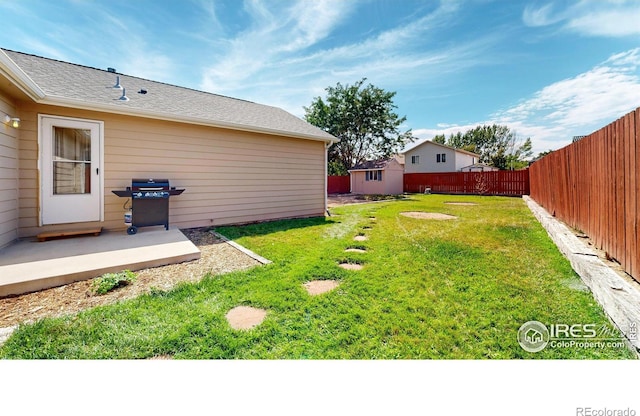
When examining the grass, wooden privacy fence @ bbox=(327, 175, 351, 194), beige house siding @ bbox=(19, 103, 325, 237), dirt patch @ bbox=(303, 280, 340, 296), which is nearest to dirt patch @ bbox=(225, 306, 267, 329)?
the grass

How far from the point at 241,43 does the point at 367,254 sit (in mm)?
5513

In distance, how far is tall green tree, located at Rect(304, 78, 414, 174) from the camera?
23.7m

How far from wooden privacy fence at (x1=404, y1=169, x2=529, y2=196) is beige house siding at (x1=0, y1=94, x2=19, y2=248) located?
20.4m

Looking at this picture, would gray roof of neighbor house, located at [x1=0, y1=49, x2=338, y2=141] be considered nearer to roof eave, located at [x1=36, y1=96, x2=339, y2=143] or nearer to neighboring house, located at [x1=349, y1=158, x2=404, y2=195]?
roof eave, located at [x1=36, y1=96, x2=339, y2=143]

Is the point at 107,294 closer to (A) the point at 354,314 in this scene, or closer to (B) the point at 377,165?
(A) the point at 354,314

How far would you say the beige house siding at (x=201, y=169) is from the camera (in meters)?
4.36

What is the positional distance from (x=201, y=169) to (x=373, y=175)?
16.2 meters

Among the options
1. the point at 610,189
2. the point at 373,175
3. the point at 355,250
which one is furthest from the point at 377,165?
the point at 610,189

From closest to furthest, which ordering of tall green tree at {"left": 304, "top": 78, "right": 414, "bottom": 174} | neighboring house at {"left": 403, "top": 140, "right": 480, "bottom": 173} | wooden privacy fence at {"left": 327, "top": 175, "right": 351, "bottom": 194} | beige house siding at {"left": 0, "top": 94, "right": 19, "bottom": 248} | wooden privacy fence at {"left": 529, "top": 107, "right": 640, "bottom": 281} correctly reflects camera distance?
wooden privacy fence at {"left": 529, "top": 107, "right": 640, "bottom": 281} → beige house siding at {"left": 0, "top": 94, "right": 19, "bottom": 248} → wooden privacy fence at {"left": 327, "top": 175, "right": 351, "bottom": 194} → tall green tree at {"left": 304, "top": 78, "right": 414, "bottom": 174} → neighboring house at {"left": 403, "top": 140, "right": 480, "bottom": 173}

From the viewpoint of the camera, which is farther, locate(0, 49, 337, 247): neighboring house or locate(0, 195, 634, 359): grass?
locate(0, 49, 337, 247): neighboring house

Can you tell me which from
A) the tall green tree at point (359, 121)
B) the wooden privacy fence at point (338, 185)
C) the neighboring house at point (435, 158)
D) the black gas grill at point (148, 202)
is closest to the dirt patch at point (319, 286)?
the black gas grill at point (148, 202)
